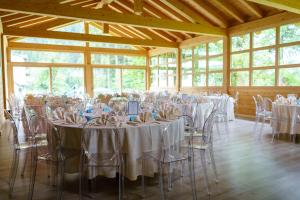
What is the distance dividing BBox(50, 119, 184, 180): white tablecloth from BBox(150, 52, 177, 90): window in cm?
1074

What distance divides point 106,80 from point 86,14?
23.8 ft

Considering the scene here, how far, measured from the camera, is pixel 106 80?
47.1 ft

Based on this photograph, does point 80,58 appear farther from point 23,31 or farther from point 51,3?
point 51,3

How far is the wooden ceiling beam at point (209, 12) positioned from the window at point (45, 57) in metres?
6.94

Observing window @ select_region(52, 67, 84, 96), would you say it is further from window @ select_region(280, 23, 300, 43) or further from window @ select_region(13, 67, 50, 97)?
window @ select_region(280, 23, 300, 43)

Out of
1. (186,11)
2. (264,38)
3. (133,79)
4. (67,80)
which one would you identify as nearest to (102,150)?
(264,38)

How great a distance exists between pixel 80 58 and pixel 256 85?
912 centimetres

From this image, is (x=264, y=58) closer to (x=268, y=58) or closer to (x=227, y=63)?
(x=268, y=58)

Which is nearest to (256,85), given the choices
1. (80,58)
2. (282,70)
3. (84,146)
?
(282,70)

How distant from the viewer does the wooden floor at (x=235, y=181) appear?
290 cm

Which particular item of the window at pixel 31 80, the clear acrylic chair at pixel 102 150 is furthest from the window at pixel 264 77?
the window at pixel 31 80

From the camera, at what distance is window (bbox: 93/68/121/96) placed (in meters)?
14.1

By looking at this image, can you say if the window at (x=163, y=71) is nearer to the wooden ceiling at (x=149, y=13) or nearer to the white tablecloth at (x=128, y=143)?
the wooden ceiling at (x=149, y=13)

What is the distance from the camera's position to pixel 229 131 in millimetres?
6457
